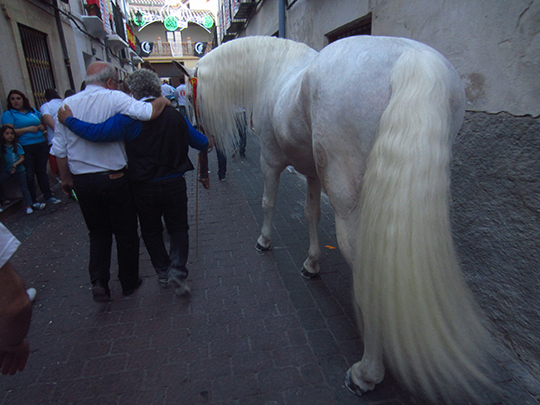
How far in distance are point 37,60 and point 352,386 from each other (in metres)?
9.72

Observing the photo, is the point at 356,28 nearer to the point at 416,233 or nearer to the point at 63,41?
the point at 416,233

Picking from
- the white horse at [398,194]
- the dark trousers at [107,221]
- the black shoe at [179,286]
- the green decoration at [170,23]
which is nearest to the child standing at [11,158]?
the dark trousers at [107,221]

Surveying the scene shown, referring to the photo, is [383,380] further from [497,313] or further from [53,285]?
[53,285]

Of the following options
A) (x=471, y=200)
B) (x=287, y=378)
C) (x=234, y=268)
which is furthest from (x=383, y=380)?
(x=234, y=268)

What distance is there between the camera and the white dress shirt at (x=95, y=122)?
2246 millimetres

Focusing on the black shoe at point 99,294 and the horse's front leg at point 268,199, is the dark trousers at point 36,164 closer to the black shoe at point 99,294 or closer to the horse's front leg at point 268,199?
the black shoe at point 99,294

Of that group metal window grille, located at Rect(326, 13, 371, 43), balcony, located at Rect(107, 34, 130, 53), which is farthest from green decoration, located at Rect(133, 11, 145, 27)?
metal window grille, located at Rect(326, 13, 371, 43)

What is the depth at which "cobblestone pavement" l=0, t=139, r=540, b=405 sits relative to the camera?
1880 millimetres

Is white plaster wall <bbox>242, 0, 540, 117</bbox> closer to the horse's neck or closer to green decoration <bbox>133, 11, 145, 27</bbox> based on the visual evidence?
the horse's neck

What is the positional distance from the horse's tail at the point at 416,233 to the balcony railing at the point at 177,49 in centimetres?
4119

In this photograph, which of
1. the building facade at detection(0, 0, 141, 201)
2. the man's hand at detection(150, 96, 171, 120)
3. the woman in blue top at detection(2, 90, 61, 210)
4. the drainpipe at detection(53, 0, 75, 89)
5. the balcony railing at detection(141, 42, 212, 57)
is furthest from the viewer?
the balcony railing at detection(141, 42, 212, 57)

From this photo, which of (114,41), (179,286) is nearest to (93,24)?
(114,41)

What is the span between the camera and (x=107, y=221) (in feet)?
8.59

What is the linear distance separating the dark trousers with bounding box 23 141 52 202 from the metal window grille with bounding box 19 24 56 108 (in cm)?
275
